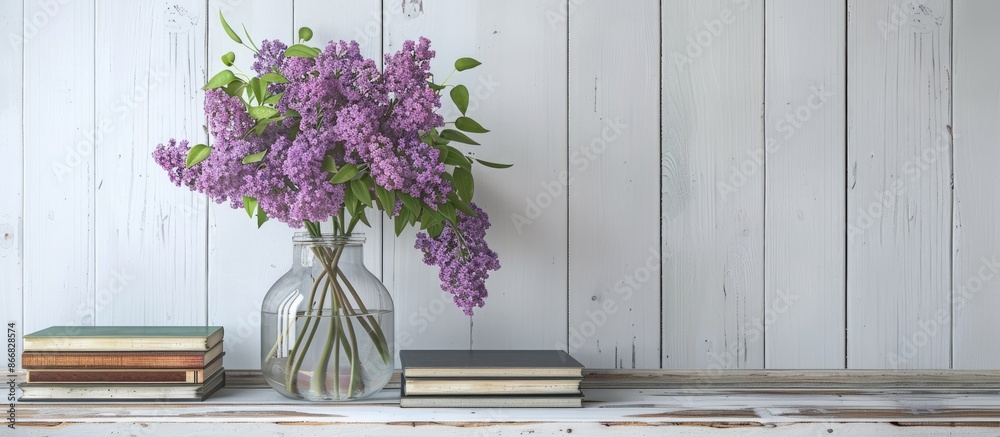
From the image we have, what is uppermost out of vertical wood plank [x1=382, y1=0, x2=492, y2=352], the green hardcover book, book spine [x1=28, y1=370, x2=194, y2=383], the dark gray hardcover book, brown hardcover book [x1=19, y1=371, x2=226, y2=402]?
vertical wood plank [x1=382, y1=0, x2=492, y2=352]

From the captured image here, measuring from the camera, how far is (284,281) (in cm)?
103

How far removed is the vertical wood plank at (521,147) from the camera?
1.18 m

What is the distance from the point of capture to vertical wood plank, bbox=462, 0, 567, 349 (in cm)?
118

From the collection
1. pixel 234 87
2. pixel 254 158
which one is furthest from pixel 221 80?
pixel 254 158

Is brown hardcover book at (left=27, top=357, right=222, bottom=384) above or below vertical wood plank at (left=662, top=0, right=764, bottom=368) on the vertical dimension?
below

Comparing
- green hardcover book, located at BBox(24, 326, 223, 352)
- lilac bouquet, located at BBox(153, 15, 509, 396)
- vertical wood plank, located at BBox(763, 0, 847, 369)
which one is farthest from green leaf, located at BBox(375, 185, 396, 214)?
vertical wood plank, located at BBox(763, 0, 847, 369)

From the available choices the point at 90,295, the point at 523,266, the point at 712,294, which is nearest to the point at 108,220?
the point at 90,295

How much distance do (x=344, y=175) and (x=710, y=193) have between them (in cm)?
61

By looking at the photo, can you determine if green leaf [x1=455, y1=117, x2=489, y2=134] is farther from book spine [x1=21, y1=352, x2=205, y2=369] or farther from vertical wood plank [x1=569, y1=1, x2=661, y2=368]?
book spine [x1=21, y1=352, x2=205, y2=369]

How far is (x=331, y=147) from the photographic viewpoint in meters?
0.92

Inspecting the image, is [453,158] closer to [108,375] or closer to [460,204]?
[460,204]

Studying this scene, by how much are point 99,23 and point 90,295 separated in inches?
16.8

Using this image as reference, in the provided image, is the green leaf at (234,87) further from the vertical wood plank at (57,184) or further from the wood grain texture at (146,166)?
the vertical wood plank at (57,184)

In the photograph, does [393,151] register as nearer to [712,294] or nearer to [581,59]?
[581,59]
